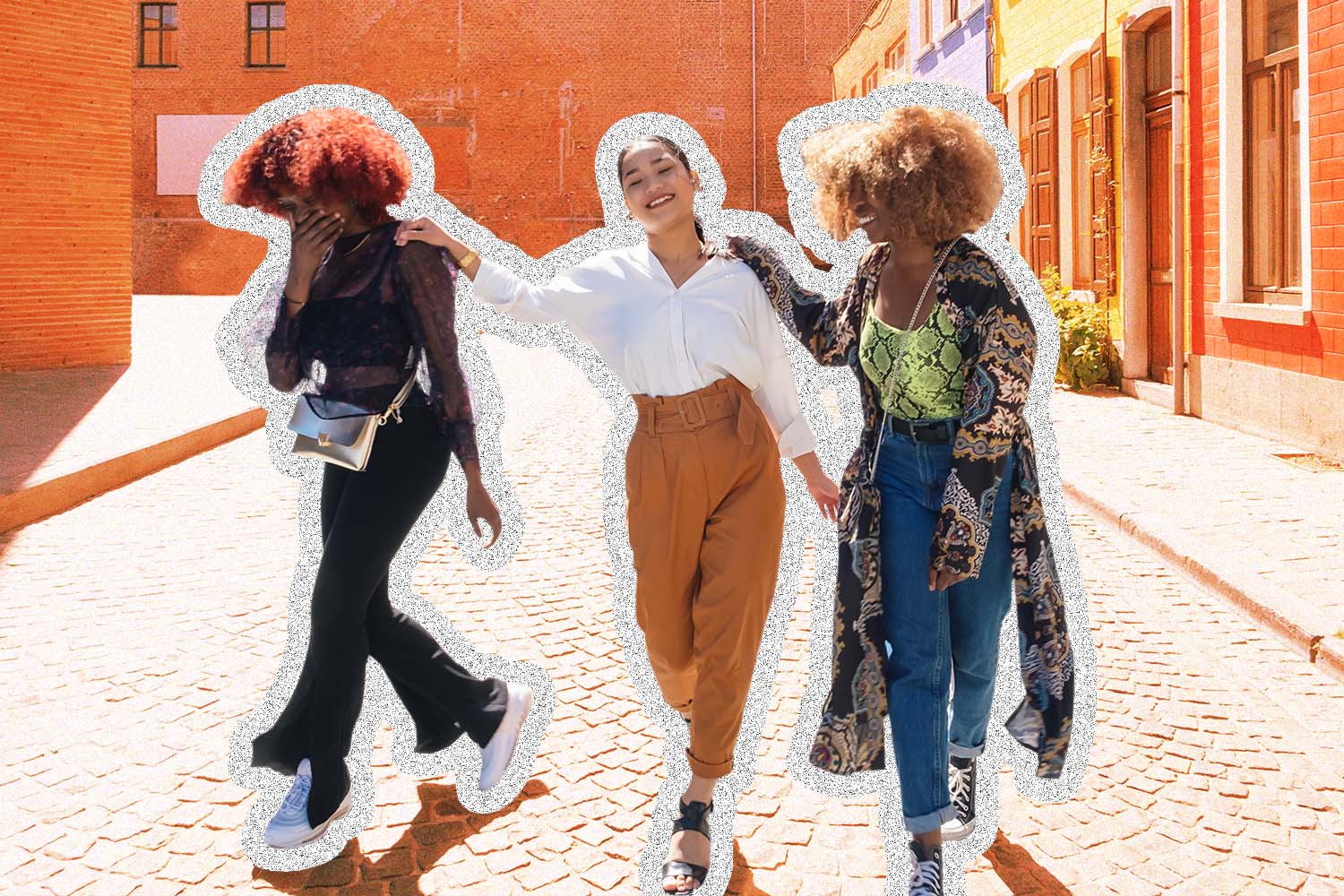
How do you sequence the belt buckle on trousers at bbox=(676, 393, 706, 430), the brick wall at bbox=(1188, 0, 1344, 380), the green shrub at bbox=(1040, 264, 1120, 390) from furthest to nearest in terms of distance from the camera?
the green shrub at bbox=(1040, 264, 1120, 390), the brick wall at bbox=(1188, 0, 1344, 380), the belt buckle on trousers at bbox=(676, 393, 706, 430)

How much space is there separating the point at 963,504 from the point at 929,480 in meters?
0.15

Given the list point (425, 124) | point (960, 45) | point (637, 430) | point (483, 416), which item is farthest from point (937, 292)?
point (425, 124)

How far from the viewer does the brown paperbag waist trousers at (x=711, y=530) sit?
3.11m

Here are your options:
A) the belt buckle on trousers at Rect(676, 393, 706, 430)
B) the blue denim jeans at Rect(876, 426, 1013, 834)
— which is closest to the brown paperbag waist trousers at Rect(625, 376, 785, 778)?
the belt buckle on trousers at Rect(676, 393, 706, 430)

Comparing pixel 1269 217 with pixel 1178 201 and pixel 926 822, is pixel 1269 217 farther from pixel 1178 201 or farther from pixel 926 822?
pixel 926 822

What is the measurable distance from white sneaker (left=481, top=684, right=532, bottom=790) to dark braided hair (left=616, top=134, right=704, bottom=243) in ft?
4.72

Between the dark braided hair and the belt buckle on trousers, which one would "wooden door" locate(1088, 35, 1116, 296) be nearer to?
the dark braided hair

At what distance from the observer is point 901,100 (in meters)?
3.15

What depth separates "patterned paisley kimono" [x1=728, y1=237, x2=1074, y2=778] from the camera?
277 centimetres

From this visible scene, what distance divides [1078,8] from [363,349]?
13134 mm

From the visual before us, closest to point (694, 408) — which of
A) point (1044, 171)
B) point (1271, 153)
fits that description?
point (1271, 153)

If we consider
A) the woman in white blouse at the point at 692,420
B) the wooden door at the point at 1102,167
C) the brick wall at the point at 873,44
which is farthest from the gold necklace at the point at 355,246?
the brick wall at the point at 873,44

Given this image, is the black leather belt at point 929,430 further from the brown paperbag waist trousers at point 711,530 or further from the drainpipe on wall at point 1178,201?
the drainpipe on wall at point 1178,201

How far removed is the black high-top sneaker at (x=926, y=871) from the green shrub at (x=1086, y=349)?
1076 cm
